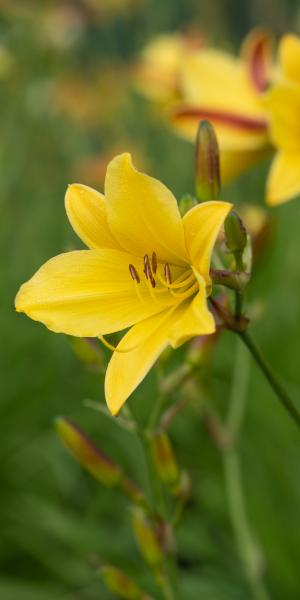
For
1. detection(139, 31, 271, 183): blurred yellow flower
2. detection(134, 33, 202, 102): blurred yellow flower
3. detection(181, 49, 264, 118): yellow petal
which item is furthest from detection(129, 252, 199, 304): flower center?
detection(134, 33, 202, 102): blurred yellow flower

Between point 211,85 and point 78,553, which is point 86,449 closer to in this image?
point 211,85

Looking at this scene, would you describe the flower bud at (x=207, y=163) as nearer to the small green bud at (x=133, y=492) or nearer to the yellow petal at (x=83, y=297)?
the yellow petal at (x=83, y=297)

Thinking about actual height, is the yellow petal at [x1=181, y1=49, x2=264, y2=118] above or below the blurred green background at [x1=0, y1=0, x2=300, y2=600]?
above

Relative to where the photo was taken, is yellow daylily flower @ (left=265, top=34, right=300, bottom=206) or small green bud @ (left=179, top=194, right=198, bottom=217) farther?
yellow daylily flower @ (left=265, top=34, right=300, bottom=206)

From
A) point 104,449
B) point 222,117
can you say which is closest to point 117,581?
point 222,117

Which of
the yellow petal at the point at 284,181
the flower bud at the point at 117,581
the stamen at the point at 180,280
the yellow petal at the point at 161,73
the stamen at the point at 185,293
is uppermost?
the yellow petal at the point at 161,73

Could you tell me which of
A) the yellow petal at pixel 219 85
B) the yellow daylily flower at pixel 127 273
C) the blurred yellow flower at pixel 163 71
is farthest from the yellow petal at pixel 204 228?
the blurred yellow flower at pixel 163 71

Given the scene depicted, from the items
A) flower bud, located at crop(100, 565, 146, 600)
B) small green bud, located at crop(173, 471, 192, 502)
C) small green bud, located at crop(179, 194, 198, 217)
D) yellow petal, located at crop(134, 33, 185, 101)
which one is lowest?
flower bud, located at crop(100, 565, 146, 600)

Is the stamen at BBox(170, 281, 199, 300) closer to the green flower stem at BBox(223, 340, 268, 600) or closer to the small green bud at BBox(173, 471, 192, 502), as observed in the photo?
the small green bud at BBox(173, 471, 192, 502)

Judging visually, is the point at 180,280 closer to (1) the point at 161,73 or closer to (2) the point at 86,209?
(2) the point at 86,209
